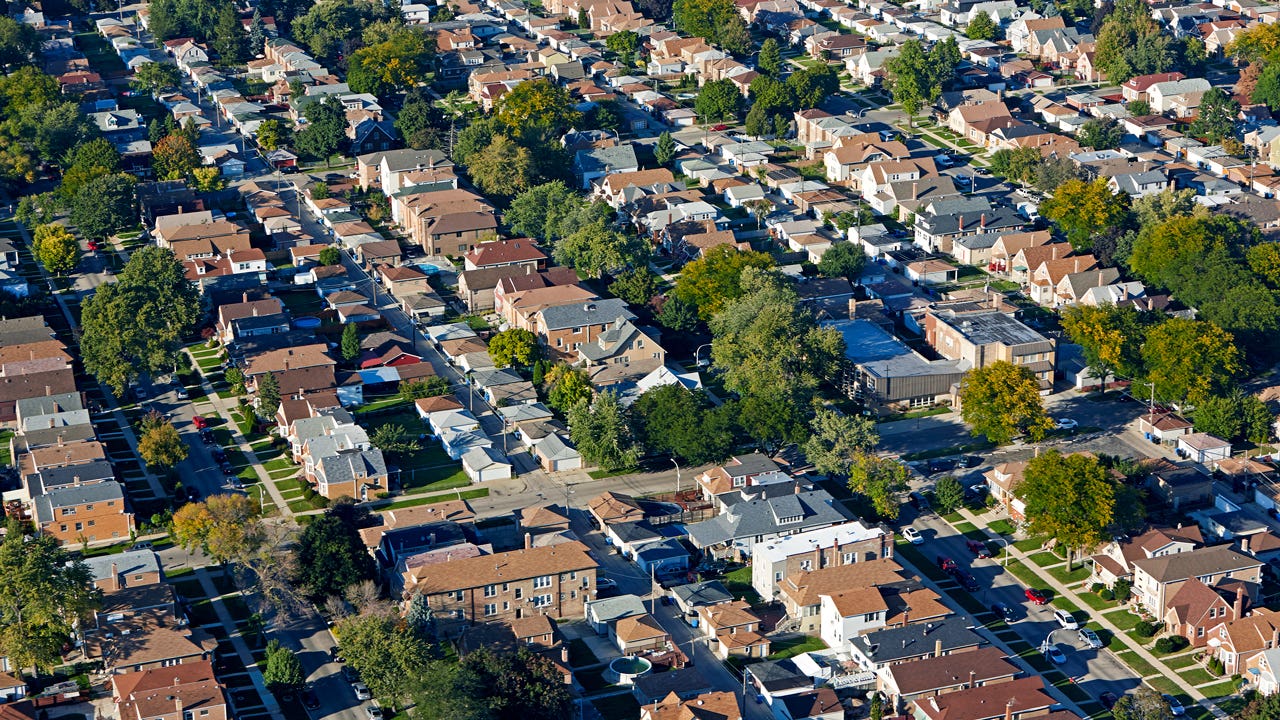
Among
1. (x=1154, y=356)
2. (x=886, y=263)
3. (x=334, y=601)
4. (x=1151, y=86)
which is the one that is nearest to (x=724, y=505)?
(x=334, y=601)

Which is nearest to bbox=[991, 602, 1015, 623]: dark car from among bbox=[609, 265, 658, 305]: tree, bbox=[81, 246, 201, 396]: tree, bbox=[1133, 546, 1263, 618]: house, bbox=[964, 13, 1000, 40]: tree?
bbox=[1133, 546, 1263, 618]: house

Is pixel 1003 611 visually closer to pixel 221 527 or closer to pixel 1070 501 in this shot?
pixel 1070 501

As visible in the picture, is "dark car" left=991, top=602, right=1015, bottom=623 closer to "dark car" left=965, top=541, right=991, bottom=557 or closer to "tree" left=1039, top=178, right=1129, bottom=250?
"dark car" left=965, top=541, right=991, bottom=557

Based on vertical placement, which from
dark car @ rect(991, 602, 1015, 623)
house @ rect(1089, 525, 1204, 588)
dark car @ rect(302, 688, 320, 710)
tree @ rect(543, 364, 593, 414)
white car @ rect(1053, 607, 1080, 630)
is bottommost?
white car @ rect(1053, 607, 1080, 630)

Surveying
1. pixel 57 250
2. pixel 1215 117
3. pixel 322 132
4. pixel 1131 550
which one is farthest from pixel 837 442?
pixel 1215 117

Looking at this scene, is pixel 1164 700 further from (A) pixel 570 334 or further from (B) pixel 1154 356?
(A) pixel 570 334

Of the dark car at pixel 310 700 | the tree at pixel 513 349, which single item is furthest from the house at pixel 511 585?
the tree at pixel 513 349
